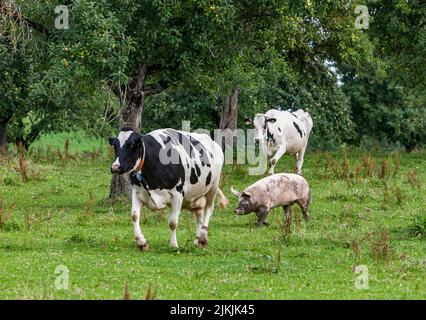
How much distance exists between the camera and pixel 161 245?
1648 cm

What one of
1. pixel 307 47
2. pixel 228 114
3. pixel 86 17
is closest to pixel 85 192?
pixel 86 17

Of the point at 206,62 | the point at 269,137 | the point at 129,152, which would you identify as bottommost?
the point at 129,152

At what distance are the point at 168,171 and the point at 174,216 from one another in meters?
0.82

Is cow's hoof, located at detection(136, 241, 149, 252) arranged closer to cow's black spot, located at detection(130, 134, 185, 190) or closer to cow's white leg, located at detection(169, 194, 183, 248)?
cow's white leg, located at detection(169, 194, 183, 248)

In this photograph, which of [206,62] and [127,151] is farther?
[206,62]

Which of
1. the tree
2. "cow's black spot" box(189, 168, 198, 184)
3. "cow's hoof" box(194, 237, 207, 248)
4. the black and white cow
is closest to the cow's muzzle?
the black and white cow

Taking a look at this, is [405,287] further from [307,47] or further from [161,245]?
[307,47]

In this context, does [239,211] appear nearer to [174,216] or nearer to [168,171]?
[174,216]

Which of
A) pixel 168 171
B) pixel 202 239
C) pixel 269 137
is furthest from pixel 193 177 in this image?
pixel 269 137

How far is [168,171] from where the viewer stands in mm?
16391

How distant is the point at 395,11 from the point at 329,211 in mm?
12683

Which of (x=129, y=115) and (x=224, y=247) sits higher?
(x=129, y=115)

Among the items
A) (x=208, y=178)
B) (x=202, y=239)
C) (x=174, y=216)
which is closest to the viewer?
(x=174, y=216)

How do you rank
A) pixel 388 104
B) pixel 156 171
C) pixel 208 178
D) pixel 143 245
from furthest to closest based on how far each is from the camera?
pixel 388 104 → pixel 208 178 → pixel 156 171 → pixel 143 245
